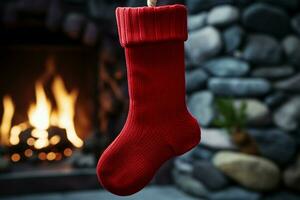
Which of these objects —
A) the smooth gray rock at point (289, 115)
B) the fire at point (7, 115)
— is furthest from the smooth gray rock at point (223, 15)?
the fire at point (7, 115)

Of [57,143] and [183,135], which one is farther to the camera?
[57,143]

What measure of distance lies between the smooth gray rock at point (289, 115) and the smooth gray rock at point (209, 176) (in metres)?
0.38

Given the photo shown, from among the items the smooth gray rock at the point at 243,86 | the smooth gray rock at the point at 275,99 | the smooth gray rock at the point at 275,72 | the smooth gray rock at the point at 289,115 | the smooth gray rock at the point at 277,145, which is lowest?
the smooth gray rock at the point at 277,145

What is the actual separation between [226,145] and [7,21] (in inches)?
54.5

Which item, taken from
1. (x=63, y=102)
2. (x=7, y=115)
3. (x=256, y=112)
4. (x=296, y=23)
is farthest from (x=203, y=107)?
(x=7, y=115)

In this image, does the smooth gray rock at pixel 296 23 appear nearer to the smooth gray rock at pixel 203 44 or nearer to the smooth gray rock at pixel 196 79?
the smooth gray rock at pixel 203 44

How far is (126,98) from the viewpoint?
2973 mm

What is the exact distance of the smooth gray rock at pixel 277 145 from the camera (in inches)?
97.5

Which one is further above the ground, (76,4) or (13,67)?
Answer: (76,4)

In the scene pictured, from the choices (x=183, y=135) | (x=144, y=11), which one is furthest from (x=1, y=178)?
(x=144, y=11)

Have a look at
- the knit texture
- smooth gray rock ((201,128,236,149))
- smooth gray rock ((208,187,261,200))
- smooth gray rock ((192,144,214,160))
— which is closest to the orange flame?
smooth gray rock ((192,144,214,160))

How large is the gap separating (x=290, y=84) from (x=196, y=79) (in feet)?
1.62

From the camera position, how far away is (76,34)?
296cm

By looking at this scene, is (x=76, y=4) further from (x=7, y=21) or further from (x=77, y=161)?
(x=77, y=161)
